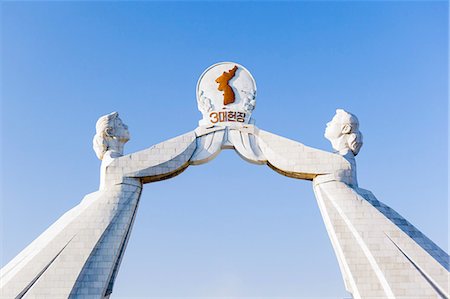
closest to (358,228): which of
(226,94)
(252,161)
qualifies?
(252,161)

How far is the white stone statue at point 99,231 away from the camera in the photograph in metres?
9.03

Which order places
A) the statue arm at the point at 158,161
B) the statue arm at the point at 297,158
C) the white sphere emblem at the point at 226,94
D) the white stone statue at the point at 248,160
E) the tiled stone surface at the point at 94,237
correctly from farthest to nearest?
the white sphere emblem at the point at 226,94 < the statue arm at the point at 297,158 < the statue arm at the point at 158,161 < the white stone statue at the point at 248,160 < the tiled stone surface at the point at 94,237

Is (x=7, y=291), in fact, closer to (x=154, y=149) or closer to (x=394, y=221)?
(x=154, y=149)

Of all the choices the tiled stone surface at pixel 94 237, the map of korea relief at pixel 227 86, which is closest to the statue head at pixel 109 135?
the tiled stone surface at pixel 94 237

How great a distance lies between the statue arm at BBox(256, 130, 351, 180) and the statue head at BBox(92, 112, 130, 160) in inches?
93.9

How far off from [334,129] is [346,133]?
0.72 feet

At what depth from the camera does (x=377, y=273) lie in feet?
30.6

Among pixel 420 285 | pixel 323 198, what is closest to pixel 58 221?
pixel 323 198

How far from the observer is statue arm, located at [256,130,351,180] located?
33.2 feet

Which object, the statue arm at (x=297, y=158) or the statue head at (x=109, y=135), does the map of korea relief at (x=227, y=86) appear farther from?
the statue head at (x=109, y=135)

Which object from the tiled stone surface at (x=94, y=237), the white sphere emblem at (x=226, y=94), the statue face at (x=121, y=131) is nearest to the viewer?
the tiled stone surface at (x=94, y=237)

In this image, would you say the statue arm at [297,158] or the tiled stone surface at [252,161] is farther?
the statue arm at [297,158]

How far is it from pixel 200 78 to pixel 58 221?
342 centimetres

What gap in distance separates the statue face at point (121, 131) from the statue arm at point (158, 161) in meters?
0.43
